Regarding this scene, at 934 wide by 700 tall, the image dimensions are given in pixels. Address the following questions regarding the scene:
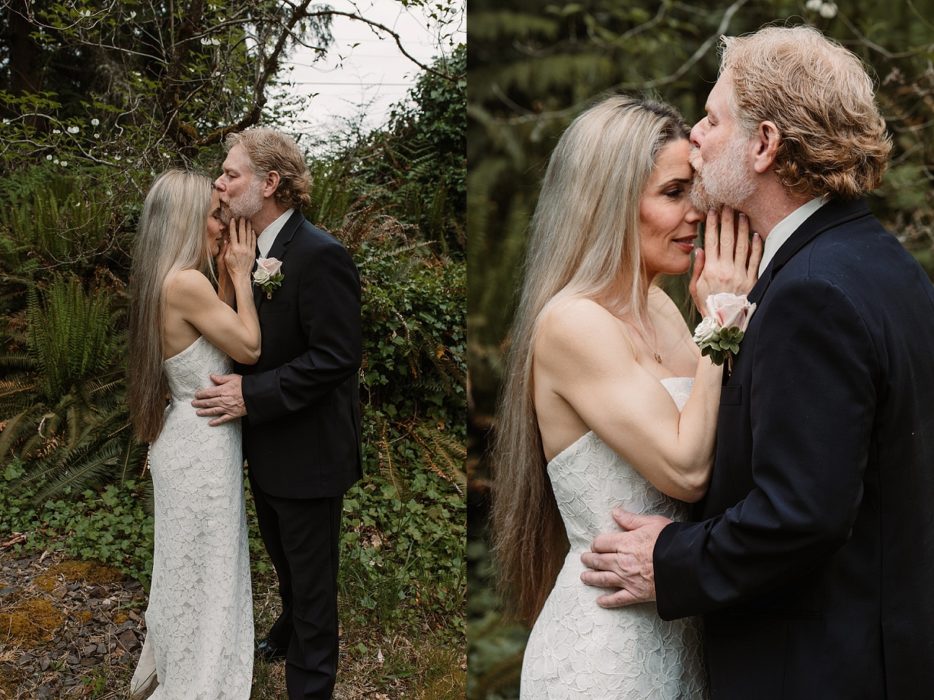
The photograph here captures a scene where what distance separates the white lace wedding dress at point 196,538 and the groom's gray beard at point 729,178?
6.81ft

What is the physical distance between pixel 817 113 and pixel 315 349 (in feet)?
6.79

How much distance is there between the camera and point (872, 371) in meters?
1.46

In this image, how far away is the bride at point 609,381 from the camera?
1.77 m

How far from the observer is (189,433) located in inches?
128

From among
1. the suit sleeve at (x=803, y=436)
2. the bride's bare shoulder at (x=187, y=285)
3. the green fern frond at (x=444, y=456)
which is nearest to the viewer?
the suit sleeve at (x=803, y=436)

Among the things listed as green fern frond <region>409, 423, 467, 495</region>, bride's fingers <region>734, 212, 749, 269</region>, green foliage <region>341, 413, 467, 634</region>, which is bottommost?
green foliage <region>341, 413, 467, 634</region>

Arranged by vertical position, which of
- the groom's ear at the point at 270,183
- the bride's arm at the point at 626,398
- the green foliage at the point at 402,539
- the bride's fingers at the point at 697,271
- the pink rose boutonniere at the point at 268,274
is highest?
the groom's ear at the point at 270,183

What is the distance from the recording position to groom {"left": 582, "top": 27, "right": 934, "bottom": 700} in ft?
4.75

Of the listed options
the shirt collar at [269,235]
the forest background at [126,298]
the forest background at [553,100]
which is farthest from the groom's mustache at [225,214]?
the forest background at [126,298]

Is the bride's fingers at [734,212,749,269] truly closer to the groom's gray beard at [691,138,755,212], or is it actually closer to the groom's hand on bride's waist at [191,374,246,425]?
the groom's gray beard at [691,138,755,212]

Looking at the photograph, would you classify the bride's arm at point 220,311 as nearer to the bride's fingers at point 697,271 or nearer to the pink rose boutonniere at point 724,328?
the bride's fingers at point 697,271

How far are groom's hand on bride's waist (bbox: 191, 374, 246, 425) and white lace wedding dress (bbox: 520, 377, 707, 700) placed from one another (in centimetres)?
164

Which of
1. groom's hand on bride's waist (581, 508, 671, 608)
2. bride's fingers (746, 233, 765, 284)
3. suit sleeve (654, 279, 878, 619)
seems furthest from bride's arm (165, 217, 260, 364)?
suit sleeve (654, 279, 878, 619)

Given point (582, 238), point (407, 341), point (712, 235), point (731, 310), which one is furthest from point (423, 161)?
point (731, 310)
